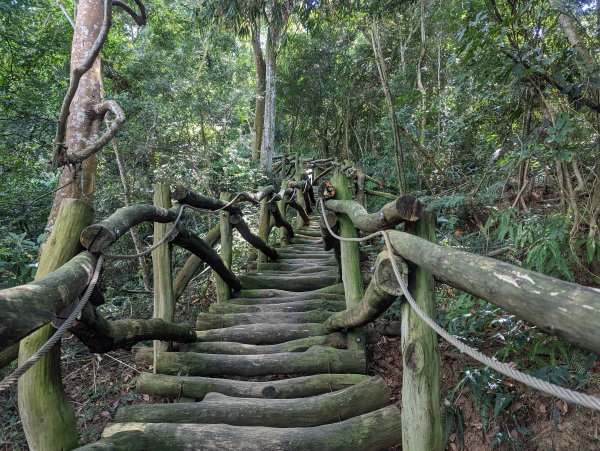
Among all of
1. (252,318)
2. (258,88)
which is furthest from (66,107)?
(258,88)

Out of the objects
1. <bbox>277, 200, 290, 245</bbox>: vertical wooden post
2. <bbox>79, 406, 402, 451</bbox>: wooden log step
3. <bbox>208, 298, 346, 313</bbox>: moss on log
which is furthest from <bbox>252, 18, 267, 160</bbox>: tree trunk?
<bbox>79, 406, 402, 451</bbox>: wooden log step

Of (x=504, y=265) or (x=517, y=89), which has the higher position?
(x=517, y=89)

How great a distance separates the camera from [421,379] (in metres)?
1.73

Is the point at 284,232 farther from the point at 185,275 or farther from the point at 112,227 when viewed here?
the point at 112,227

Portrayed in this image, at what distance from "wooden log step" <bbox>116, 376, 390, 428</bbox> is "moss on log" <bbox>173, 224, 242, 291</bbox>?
1422mm

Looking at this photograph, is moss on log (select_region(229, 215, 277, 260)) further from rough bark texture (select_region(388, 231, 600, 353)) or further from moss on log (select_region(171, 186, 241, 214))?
rough bark texture (select_region(388, 231, 600, 353))

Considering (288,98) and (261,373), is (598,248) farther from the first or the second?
(288,98)

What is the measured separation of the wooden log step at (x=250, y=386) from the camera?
2.64 m

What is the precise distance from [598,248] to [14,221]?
7.80 metres

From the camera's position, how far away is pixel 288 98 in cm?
1761

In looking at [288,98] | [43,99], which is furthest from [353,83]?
[43,99]

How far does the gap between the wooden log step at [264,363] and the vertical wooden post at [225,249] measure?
1.27m

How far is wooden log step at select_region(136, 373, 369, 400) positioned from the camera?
264 cm

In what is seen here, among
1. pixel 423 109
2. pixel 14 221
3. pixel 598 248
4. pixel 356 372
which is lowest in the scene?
pixel 356 372
